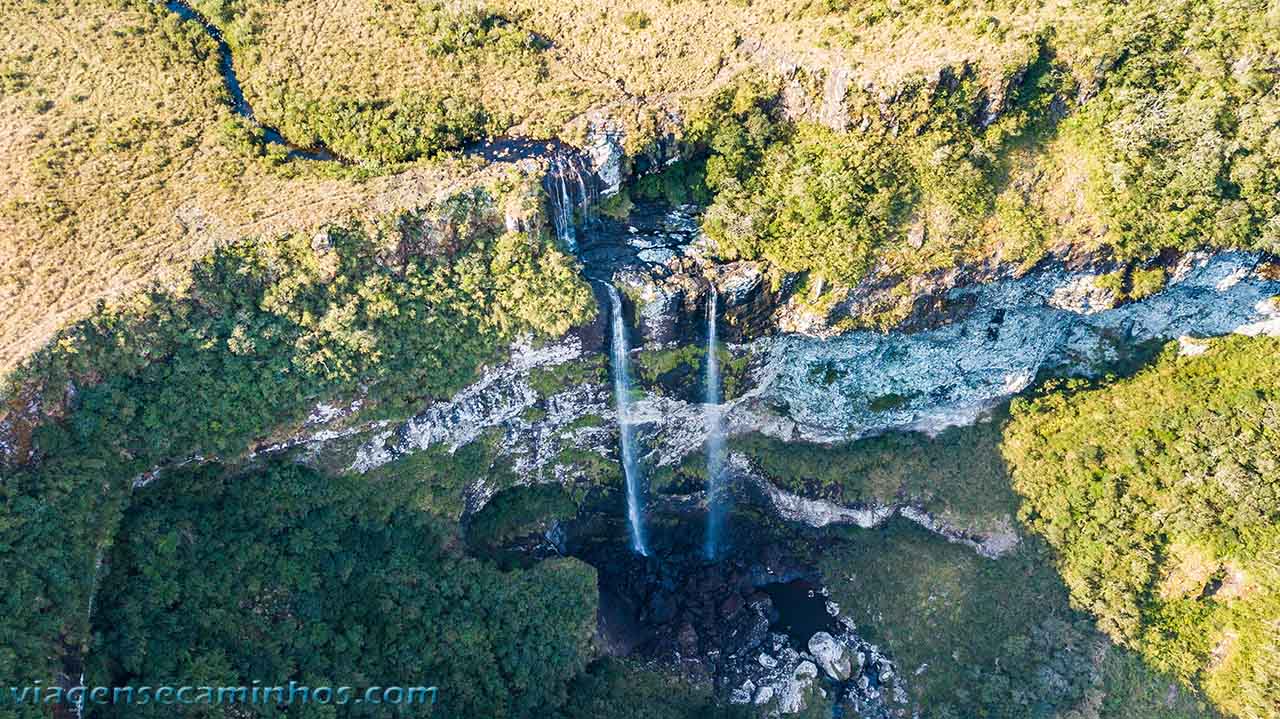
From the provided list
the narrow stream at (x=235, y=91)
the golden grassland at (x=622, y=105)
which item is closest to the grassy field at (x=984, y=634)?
the golden grassland at (x=622, y=105)

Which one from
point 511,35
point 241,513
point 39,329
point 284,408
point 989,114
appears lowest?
point 241,513

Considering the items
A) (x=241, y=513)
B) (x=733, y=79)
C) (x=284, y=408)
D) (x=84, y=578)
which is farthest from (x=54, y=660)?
(x=733, y=79)

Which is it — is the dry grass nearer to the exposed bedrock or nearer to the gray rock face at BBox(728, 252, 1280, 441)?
the exposed bedrock

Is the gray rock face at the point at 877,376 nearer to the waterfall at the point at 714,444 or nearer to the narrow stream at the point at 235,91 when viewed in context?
the waterfall at the point at 714,444

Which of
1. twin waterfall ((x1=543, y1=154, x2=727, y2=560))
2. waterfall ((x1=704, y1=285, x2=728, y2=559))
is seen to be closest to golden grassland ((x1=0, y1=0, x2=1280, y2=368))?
twin waterfall ((x1=543, y1=154, x2=727, y2=560))

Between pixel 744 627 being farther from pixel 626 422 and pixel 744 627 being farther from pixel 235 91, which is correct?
pixel 235 91

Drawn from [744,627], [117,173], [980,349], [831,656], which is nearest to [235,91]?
[117,173]

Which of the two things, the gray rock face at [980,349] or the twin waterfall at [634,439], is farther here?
the gray rock face at [980,349]

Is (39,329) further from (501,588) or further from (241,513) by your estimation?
(501,588)
